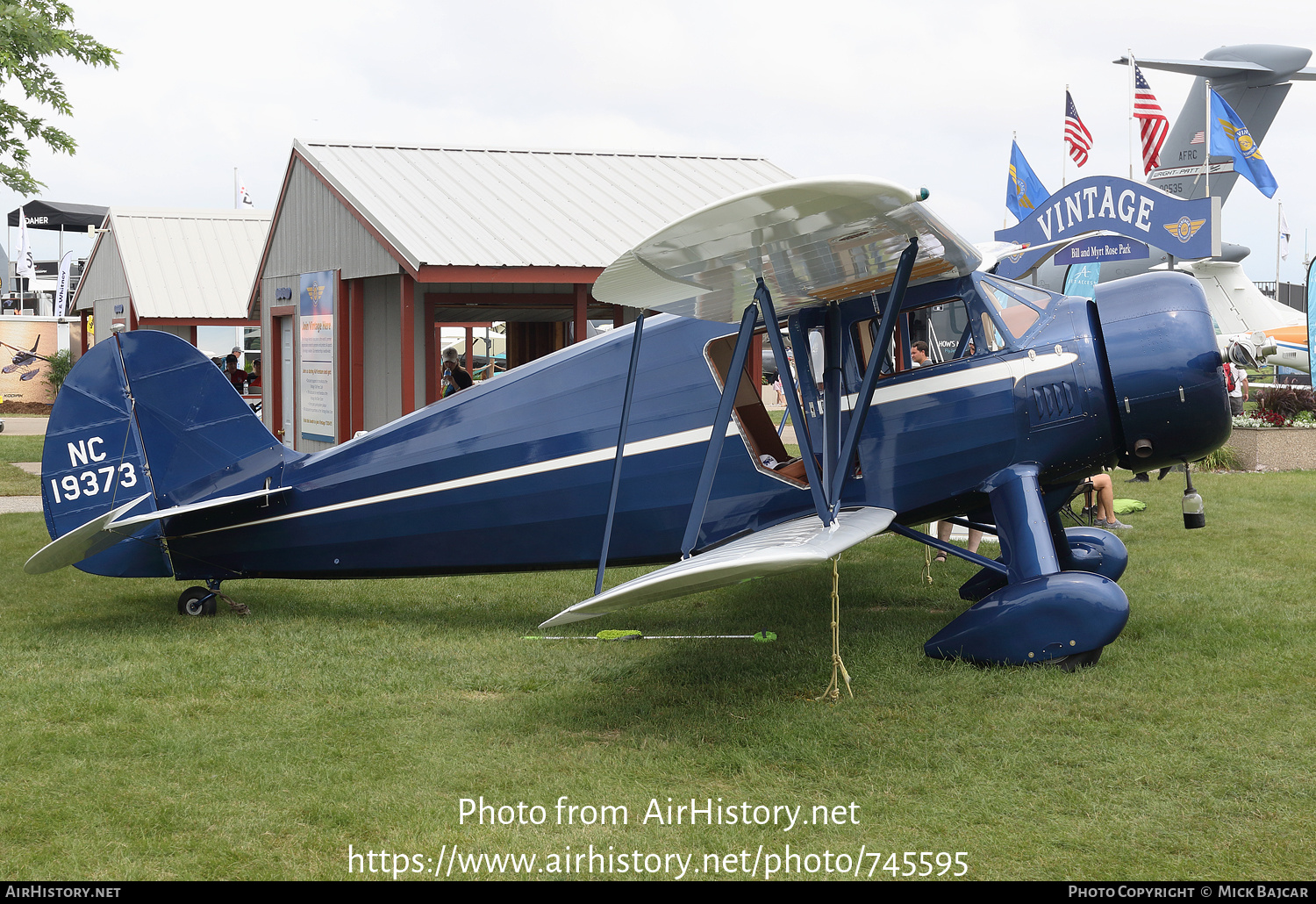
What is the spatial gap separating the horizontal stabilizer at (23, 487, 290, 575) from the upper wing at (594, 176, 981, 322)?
340cm

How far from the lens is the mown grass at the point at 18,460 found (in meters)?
15.5

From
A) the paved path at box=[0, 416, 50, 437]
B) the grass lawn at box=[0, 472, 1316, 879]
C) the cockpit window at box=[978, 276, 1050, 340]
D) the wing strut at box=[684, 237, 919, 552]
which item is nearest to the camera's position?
the grass lawn at box=[0, 472, 1316, 879]

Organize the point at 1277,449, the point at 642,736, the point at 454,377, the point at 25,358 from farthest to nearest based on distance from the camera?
1. the point at 25,358
2. the point at 1277,449
3. the point at 454,377
4. the point at 642,736

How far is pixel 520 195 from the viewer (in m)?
14.4

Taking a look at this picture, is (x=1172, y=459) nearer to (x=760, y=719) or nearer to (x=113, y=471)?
(x=760, y=719)

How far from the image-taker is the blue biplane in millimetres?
5805

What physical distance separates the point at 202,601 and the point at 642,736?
422 cm

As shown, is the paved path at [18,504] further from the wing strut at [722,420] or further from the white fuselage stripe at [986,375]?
the white fuselage stripe at [986,375]

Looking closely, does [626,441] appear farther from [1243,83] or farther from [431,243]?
[1243,83]

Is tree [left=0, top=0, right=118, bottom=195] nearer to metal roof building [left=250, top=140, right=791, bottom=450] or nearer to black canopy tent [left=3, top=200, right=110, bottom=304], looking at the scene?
metal roof building [left=250, top=140, right=791, bottom=450]

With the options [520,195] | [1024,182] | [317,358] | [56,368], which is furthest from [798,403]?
[56,368]

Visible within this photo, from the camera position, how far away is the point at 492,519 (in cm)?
728

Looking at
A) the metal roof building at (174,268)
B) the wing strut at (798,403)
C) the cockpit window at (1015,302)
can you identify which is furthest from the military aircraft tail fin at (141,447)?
the metal roof building at (174,268)

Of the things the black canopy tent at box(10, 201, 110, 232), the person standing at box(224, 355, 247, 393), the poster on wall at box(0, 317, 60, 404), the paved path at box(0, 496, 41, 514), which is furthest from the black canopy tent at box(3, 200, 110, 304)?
the paved path at box(0, 496, 41, 514)
